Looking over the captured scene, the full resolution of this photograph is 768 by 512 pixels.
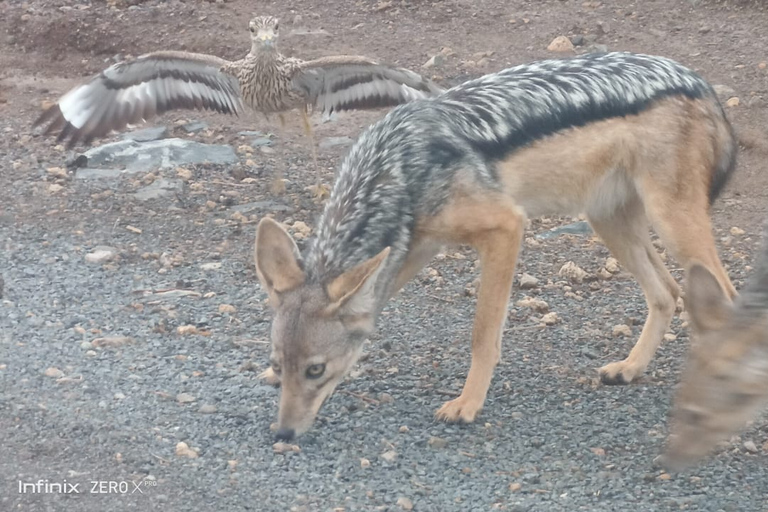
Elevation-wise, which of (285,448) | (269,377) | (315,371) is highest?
(315,371)

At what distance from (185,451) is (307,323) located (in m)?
0.93

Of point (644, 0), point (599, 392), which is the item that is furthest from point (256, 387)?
point (644, 0)

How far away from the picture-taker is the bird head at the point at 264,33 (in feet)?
33.6

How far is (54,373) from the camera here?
21.4 feet

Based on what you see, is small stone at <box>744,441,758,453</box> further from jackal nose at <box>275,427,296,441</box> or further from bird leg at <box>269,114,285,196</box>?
bird leg at <box>269,114,285,196</box>

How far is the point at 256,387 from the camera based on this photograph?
646 centimetres

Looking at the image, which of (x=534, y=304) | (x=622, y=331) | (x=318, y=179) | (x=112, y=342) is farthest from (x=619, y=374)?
(x=318, y=179)

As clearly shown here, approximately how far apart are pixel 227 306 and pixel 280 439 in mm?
2160

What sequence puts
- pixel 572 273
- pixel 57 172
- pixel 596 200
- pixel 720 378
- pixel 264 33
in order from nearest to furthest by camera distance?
pixel 720 378, pixel 596 200, pixel 572 273, pixel 264 33, pixel 57 172

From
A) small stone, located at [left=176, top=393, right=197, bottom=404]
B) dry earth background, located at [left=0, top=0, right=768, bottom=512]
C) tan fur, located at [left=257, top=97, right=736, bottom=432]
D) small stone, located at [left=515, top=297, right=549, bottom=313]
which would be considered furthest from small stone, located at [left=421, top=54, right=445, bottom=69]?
small stone, located at [left=176, top=393, right=197, bottom=404]

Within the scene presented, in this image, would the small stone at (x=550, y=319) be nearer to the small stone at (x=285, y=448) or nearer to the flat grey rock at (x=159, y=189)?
the small stone at (x=285, y=448)

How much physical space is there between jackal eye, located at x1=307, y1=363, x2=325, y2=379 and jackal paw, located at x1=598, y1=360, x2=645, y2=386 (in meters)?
1.91

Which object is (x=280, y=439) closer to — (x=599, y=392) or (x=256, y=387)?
(x=256, y=387)

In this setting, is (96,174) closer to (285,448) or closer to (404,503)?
(285,448)
